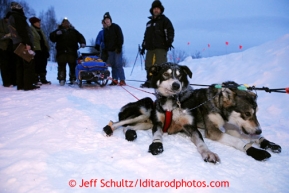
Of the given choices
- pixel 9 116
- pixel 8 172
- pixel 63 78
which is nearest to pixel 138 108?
pixel 8 172

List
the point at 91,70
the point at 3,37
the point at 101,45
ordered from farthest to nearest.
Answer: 1. the point at 101,45
2. the point at 91,70
3. the point at 3,37

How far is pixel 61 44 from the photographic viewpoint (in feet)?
22.4

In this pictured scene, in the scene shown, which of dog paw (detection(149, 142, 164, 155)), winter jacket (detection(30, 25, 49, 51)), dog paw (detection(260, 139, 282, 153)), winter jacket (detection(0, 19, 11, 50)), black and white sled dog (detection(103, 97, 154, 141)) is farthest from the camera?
winter jacket (detection(30, 25, 49, 51))

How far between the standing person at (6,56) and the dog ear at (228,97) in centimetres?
596

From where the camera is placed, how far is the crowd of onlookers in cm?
525

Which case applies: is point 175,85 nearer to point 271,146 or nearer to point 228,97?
point 228,97

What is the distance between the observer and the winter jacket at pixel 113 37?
7.12m

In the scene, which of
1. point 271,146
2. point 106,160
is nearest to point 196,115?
point 271,146

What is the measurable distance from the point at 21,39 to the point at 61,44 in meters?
1.69

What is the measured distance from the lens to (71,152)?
7.11 ft

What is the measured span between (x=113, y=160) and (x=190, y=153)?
0.88 metres

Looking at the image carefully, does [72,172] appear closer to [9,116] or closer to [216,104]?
[216,104]

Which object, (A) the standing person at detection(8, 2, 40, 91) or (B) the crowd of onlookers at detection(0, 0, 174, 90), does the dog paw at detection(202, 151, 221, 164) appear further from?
(A) the standing person at detection(8, 2, 40, 91)

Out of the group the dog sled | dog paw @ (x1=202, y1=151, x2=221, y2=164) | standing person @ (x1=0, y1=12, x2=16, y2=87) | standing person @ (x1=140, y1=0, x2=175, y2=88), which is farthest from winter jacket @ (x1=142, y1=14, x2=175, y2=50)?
dog paw @ (x1=202, y1=151, x2=221, y2=164)
